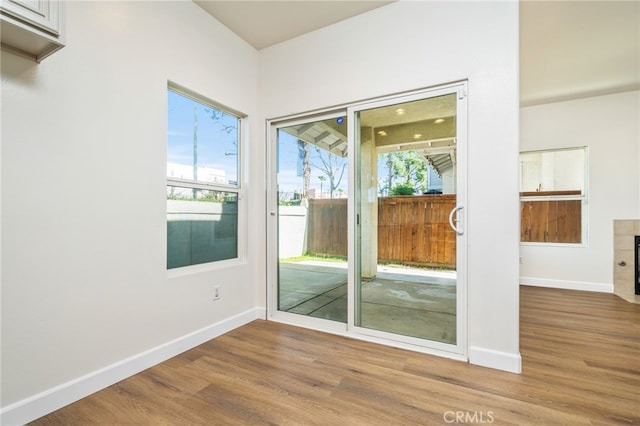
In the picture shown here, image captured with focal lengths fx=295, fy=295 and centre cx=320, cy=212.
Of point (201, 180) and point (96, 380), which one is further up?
point (201, 180)

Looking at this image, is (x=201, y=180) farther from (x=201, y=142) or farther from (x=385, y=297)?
(x=385, y=297)

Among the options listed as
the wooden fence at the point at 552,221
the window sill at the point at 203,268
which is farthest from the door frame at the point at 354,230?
Result: the wooden fence at the point at 552,221

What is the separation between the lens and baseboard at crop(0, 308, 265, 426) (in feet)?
4.92

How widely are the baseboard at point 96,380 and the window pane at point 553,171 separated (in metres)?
5.08

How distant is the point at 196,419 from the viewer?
155 cm

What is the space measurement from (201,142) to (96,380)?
1.87 metres

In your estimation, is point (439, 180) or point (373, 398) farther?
point (439, 180)

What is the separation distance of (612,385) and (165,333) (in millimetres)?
3018

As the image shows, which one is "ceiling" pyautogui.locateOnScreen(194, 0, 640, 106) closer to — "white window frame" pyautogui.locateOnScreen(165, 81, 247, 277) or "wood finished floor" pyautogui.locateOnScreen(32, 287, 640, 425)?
"white window frame" pyautogui.locateOnScreen(165, 81, 247, 277)

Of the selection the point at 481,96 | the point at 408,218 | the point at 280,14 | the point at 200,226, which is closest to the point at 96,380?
the point at 200,226

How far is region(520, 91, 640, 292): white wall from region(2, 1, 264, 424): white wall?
4.95 m

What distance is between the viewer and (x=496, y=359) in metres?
2.06

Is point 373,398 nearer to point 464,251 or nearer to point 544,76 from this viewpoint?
point 464,251

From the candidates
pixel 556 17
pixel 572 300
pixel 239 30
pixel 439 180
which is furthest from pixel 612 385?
pixel 239 30
